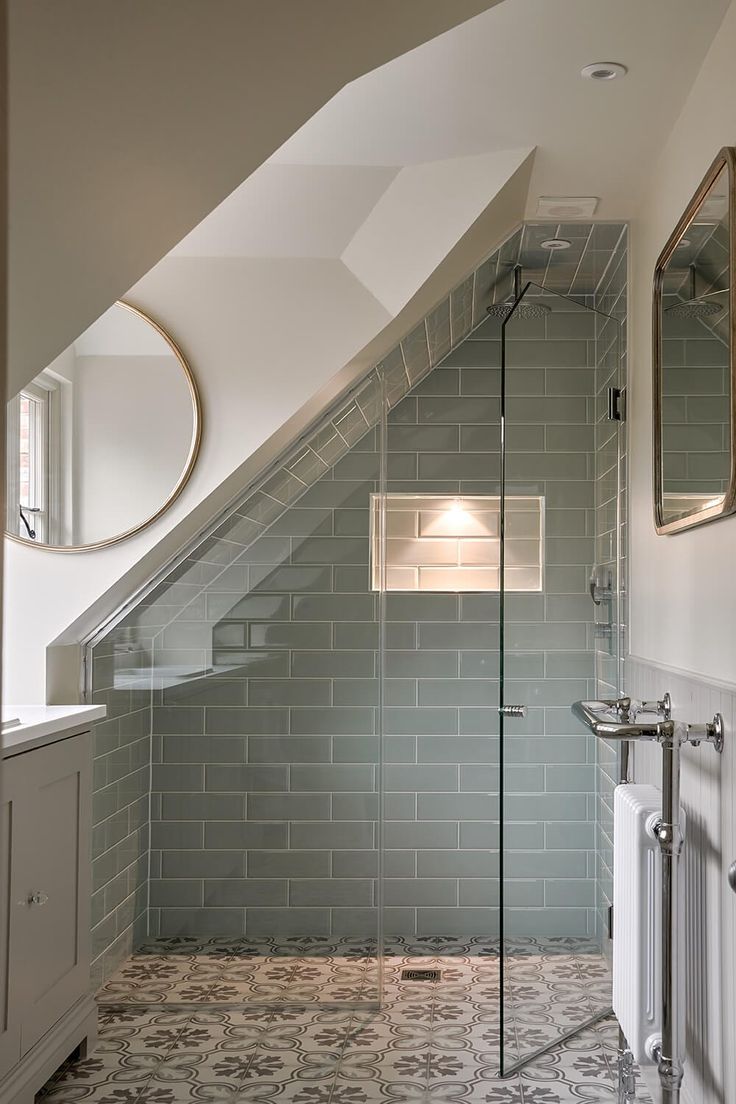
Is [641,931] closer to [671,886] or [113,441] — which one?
[671,886]

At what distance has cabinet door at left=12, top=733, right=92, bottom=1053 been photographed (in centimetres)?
233

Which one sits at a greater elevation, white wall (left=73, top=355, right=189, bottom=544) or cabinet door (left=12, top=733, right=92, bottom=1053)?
white wall (left=73, top=355, right=189, bottom=544)

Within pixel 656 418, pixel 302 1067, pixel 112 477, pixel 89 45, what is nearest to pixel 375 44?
pixel 89 45

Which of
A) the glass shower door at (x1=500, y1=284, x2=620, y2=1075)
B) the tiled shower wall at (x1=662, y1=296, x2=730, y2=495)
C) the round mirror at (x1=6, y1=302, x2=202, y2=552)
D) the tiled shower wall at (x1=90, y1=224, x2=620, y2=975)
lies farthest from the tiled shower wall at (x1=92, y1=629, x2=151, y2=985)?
the tiled shower wall at (x1=662, y1=296, x2=730, y2=495)

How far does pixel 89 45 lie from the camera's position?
1.13 m

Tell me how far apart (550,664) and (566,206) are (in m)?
1.28

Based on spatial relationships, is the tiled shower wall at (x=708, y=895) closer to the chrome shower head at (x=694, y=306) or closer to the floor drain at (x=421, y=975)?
the chrome shower head at (x=694, y=306)

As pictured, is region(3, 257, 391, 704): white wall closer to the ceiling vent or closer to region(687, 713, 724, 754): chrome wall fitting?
the ceiling vent

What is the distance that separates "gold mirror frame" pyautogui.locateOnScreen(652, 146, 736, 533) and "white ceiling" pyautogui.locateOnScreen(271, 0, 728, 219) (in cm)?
27

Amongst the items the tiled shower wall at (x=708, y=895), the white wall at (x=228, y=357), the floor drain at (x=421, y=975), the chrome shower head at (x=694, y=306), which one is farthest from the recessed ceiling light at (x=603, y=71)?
the floor drain at (x=421, y=975)

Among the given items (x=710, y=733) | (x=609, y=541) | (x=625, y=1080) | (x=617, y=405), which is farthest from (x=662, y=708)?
(x=617, y=405)

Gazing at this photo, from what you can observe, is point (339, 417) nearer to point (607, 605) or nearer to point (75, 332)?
point (607, 605)

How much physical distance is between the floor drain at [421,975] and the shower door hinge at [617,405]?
1.85 m

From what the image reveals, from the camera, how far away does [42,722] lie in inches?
96.0
